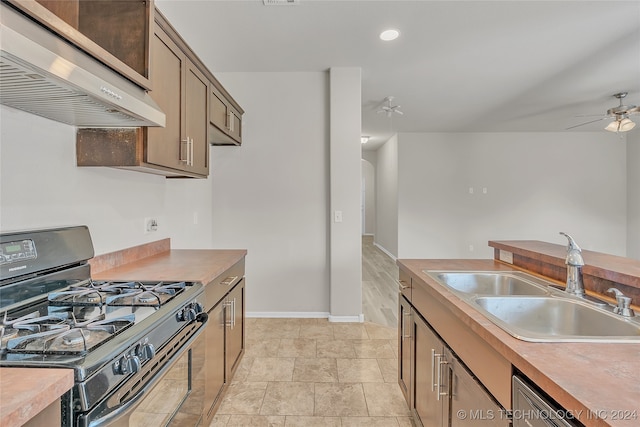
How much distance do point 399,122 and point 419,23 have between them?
3.22 metres

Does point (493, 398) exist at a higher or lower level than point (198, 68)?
lower

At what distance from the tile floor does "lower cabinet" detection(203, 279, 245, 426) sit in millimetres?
207

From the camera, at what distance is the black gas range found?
760mm

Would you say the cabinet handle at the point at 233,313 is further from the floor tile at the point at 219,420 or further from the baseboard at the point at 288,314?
the baseboard at the point at 288,314

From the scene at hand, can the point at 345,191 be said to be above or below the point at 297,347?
above

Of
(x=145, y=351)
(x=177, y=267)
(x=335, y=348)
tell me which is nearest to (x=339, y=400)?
(x=335, y=348)

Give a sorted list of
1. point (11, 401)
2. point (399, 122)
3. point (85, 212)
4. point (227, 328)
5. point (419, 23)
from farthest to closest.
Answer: point (399, 122) → point (419, 23) → point (227, 328) → point (85, 212) → point (11, 401)

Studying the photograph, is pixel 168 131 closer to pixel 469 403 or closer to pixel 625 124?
pixel 469 403

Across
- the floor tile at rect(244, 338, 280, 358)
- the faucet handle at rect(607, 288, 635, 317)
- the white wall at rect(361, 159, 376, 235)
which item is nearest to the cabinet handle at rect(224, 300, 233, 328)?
the floor tile at rect(244, 338, 280, 358)

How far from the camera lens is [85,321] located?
98 centimetres

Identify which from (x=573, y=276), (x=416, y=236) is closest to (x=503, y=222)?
(x=416, y=236)

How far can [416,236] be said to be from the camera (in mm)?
6426

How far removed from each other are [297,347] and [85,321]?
202 cm

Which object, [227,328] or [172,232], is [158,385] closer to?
[227,328]
